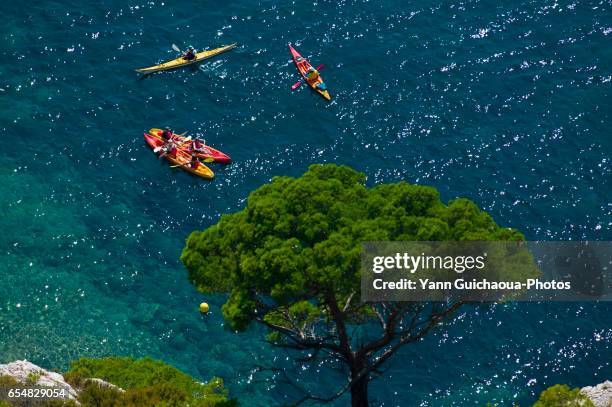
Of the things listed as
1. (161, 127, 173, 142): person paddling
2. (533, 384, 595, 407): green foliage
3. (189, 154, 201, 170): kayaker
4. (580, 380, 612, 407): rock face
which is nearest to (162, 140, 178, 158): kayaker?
(161, 127, 173, 142): person paddling

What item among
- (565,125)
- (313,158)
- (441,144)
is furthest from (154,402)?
(565,125)

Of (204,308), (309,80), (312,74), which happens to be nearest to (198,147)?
(309,80)

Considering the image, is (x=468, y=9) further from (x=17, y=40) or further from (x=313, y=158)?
(x=17, y=40)

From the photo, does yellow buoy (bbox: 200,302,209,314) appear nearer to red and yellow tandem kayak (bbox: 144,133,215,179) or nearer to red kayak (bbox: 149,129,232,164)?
red and yellow tandem kayak (bbox: 144,133,215,179)

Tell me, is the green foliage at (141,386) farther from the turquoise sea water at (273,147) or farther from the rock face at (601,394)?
the rock face at (601,394)

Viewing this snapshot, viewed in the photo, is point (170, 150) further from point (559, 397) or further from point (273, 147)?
point (559, 397)

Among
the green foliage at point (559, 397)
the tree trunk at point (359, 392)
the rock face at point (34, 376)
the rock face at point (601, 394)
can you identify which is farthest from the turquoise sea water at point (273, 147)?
the green foliage at point (559, 397)
